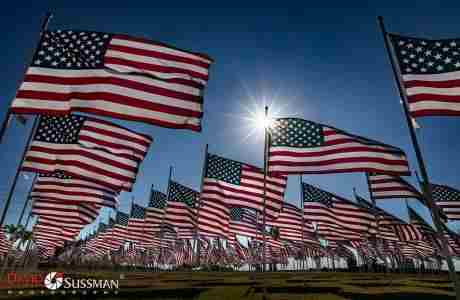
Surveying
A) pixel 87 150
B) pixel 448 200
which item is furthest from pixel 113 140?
pixel 448 200

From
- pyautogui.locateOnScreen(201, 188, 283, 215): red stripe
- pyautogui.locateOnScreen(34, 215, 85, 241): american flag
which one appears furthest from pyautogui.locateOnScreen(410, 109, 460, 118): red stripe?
pyautogui.locateOnScreen(34, 215, 85, 241): american flag

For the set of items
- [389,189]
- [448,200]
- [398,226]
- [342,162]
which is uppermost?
[448,200]

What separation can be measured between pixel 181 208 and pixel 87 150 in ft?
43.8

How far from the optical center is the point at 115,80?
1019 centimetres

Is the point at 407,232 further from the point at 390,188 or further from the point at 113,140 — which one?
the point at 113,140

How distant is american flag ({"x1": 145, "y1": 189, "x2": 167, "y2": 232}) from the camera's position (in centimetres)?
3325

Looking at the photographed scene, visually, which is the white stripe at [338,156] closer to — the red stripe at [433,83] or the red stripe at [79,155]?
the red stripe at [433,83]

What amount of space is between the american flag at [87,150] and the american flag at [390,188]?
14.9 meters

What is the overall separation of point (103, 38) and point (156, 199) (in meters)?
27.1

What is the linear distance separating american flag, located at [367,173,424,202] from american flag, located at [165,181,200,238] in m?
13.9

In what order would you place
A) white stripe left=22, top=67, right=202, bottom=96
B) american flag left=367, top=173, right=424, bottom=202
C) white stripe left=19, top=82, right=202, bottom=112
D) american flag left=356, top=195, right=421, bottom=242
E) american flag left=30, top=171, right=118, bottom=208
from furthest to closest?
1. american flag left=356, top=195, right=421, bottom=242
2. american flag left=367, top=173, right=424, bottom=202
3. american flag left=30, top=171, right=118, bottom=208
4. white stripe left=22, top=67, right=202, bottom=96
5. white stripe left=19, top=82, right=202, bottom=112

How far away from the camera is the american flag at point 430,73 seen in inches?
→ 368

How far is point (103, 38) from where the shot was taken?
415 inches

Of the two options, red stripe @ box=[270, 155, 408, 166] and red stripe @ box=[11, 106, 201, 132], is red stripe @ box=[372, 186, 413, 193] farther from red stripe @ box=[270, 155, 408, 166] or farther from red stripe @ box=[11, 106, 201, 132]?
red stripe @ box=[11, 106, 201, 132]
